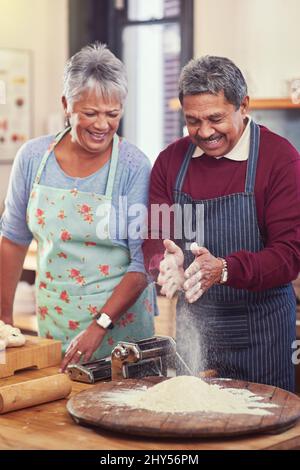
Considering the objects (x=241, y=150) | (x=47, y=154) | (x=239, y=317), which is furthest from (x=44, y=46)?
(x=239, y=317)

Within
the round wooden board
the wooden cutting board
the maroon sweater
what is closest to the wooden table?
the round wooden board

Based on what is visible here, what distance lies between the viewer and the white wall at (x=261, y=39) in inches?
178

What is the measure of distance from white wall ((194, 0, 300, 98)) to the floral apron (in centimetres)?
233

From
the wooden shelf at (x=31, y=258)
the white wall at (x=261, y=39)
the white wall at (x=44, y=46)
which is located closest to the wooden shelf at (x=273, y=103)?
the white wall at (x=261, y=39)

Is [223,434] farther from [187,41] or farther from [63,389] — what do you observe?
[187,41]

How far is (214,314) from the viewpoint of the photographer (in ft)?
7.76

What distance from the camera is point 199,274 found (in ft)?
6.78

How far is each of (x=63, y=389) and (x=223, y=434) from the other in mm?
469

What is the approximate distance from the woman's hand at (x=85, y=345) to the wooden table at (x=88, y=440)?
17.2 inches

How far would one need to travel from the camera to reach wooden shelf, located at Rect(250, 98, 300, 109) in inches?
176

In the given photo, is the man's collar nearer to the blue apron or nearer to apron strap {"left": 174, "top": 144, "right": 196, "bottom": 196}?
the blue apron

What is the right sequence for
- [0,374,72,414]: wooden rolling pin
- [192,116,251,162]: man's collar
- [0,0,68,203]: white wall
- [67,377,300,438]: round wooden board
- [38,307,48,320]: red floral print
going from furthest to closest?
[0,0,68,203]: white wall < [38,307,48,320]: red floral print < [192,116,251,162]: man's collar < [0,374,72,414]: wooden rolling pin < [67,377,300,438]: round wooden board

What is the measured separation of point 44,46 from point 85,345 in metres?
3.80
